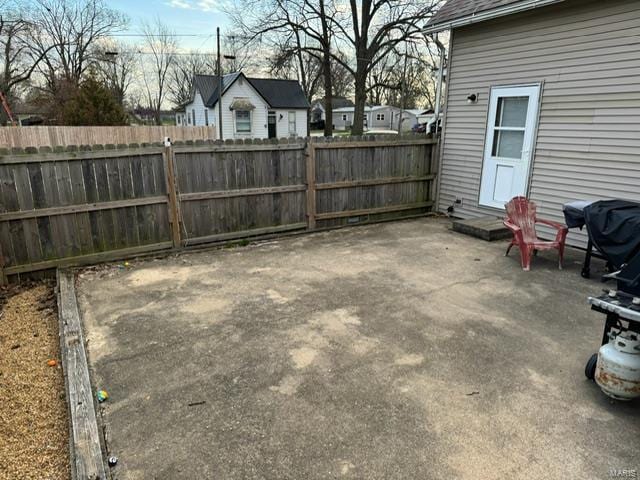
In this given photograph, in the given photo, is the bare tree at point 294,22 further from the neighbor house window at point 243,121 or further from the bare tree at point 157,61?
the bare tree at point 157,61

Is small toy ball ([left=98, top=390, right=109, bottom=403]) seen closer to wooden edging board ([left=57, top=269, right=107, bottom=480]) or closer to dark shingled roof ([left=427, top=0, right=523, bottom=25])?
wooden edging board ([left=57, top=269, right=107, bottom=480])

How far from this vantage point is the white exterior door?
19.8ft

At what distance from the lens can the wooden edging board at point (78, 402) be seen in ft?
6.41

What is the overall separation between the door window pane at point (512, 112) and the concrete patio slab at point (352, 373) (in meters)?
2.53

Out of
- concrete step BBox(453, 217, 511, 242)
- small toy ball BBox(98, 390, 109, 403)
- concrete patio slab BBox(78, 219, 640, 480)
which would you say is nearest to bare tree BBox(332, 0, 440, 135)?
concrete step BBox(453, 217, 511, 242)

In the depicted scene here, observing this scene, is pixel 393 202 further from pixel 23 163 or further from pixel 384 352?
pixel 23 163

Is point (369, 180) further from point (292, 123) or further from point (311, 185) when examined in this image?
point (292, 123)

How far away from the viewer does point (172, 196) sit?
531 cm

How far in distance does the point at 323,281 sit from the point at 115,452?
8.66 ft

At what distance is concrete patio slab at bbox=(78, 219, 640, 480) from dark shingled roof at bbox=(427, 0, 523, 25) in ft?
12.6

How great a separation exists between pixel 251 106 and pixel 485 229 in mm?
18826

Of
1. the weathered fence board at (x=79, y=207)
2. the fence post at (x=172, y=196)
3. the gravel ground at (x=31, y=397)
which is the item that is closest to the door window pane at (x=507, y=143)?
the fence post at (x=172, y=196)

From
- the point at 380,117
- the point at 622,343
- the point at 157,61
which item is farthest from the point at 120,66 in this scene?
the point at 622,343

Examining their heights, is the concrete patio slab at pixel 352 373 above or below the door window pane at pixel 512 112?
below
